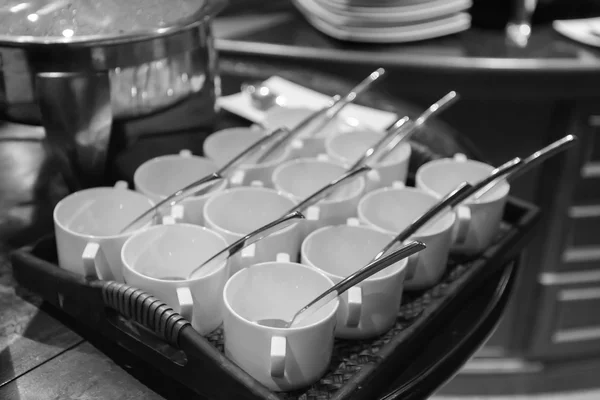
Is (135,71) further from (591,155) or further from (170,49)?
(591,155)

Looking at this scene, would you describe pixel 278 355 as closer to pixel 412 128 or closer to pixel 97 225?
pixel 97 225

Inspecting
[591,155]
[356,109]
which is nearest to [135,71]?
[356,109]

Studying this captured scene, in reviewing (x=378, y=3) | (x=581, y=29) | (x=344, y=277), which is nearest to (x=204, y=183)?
(x=344, y=277)

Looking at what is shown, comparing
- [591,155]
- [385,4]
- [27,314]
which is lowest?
[591,155]

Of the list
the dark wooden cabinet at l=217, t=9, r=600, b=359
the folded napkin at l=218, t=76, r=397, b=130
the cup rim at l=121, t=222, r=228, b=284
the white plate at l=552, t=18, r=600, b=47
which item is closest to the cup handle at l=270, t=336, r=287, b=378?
the cup rim at l=121, t=222, r=228, b=284

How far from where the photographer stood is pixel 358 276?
0.57 m

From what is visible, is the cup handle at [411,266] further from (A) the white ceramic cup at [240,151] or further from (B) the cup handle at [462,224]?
(A) the white ceramic cup at [240,151]

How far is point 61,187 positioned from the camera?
86 cm

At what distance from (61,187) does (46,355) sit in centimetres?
33

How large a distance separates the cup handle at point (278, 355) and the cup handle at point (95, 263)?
0.22 meters

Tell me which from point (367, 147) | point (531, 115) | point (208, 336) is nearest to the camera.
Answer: point (208, 336)

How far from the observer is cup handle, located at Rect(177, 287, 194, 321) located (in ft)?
1.87

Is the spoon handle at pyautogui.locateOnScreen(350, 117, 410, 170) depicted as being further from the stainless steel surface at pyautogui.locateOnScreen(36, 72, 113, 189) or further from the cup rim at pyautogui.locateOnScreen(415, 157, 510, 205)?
the stainless steel surface at pyautogui.locateOnScreen(36, 72, 113, 189)

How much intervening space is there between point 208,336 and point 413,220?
291 millimetres
